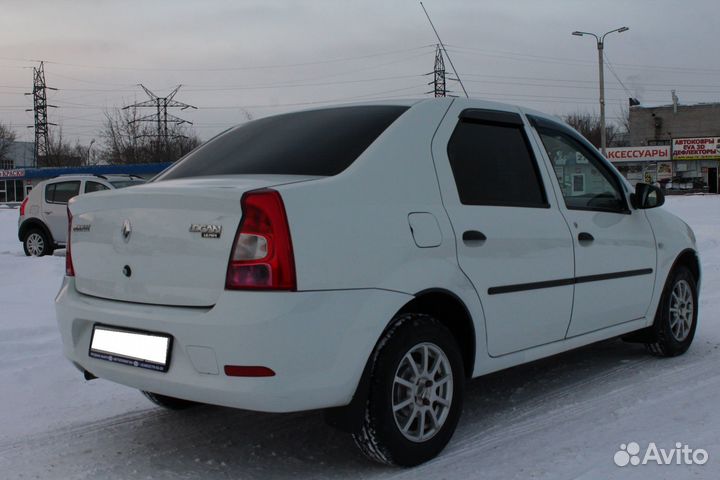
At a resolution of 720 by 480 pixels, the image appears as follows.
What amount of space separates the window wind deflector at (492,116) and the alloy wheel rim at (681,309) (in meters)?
1.99

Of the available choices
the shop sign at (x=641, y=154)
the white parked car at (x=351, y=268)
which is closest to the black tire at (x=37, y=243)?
the white parked car at (x=351, y=268)

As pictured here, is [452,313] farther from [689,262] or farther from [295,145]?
[689,262]

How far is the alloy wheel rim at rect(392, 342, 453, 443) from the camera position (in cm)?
324

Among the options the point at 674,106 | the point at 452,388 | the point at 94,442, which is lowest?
the point at 94,442

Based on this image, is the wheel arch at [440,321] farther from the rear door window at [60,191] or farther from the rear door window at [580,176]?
the rear door window at [60,191]

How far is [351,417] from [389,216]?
862mm

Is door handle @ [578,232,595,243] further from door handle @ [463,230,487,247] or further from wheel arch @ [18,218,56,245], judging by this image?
wheel arch @ [18,218,56,245]

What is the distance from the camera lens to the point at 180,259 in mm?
3027

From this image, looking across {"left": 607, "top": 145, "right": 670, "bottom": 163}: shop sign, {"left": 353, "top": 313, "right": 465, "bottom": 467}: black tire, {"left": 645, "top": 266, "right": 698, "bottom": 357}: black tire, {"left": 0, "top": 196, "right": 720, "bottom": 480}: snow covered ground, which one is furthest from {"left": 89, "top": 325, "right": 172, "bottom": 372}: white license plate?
{"left": 607, "top": 145, "right": 670, "bottom": 163}: shop sign

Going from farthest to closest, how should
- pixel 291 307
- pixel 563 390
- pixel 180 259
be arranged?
pixel 563 390
pixel 180 259
pixel 291 307

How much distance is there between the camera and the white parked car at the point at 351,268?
2.86 m

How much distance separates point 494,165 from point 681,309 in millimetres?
2403

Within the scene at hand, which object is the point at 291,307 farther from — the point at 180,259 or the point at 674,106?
the point at 674,106

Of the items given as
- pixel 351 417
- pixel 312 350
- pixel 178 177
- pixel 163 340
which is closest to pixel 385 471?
pixel 351 417
